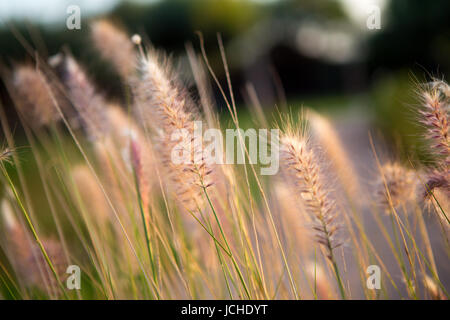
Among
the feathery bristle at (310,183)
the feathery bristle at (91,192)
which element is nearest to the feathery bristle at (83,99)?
the feathery bristle at (91,192)

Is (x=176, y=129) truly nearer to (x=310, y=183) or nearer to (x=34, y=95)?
(x=310, y=183)

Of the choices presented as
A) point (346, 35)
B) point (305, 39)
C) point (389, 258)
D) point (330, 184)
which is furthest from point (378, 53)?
point (305, 39)

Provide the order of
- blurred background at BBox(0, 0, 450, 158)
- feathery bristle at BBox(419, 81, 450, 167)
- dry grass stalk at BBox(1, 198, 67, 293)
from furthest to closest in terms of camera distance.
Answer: blurred background at BBox(0, 0, 450, 158), dry grass stalk at BBox(1, 198, 67, 293), feathery bristle at BBox(419, 81, 450, 167)

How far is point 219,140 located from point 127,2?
16.4m

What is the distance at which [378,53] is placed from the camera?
10383mm
